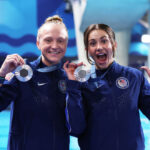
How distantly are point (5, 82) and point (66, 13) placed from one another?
8.46m

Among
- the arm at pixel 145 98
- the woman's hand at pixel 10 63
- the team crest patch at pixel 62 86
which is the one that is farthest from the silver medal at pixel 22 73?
the arm at pixel 145 98

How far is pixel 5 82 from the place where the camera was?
148cm

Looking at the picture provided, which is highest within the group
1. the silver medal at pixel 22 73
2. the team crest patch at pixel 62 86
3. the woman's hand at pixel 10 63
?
the woman's hand at pixel 10 63

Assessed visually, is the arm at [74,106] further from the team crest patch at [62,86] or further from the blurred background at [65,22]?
the blurred background at [65,22]

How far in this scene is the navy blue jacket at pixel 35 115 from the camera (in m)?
1.46

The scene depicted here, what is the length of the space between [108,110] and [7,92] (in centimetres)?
71

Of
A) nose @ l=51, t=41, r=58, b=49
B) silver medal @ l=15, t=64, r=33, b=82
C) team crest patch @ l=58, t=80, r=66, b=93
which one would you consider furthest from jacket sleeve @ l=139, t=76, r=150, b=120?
silver medal @ l=15, t=64, r=33, b=82

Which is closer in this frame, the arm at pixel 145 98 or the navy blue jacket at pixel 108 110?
the navy blue jacket at pixel 108 110

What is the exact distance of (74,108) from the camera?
1404 millimetres

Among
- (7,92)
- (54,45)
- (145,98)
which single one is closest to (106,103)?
(145,98)

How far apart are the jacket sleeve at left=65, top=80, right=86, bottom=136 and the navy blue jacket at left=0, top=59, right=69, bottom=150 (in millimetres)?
112

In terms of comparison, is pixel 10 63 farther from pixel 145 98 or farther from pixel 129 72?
pixel 145 98

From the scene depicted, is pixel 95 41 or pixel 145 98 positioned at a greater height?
pixel 95 41

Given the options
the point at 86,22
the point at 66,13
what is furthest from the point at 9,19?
the point at 86,22
